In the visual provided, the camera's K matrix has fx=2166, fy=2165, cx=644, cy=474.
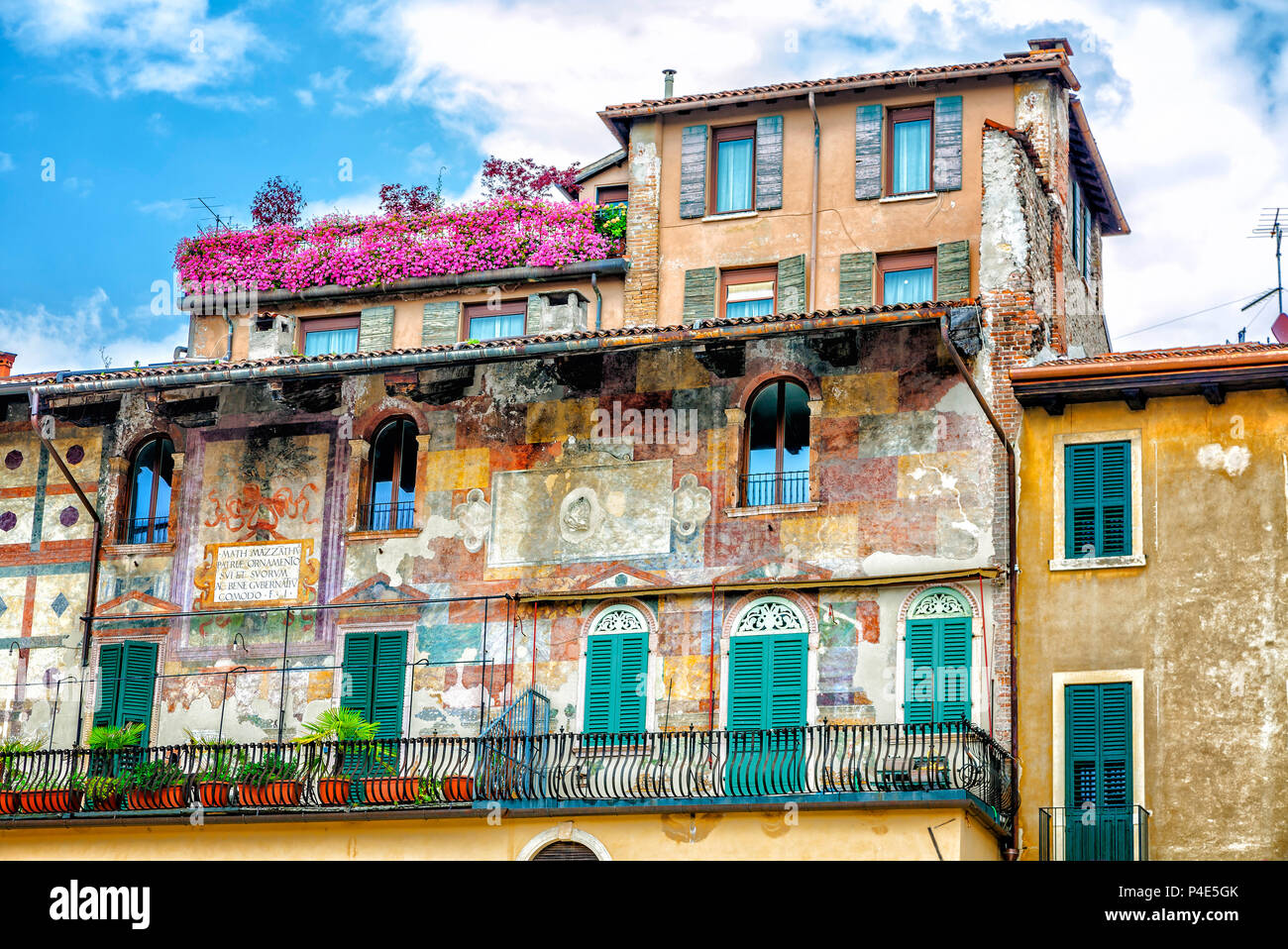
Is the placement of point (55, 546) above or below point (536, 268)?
below

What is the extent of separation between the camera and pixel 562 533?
85.4 ft

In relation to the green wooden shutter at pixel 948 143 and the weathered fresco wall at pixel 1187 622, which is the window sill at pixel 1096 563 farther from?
the green wooden shutter at pixel 948 143

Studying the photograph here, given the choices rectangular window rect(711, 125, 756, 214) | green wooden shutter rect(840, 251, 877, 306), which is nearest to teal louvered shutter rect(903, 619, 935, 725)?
green wooden shutter rect(840, 251, 877, 306)

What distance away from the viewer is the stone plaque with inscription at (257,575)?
26.9 metres

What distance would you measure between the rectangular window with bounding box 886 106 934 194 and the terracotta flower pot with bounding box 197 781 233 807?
37.6 feet

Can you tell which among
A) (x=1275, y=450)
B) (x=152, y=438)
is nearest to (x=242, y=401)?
(x=152, y=438)

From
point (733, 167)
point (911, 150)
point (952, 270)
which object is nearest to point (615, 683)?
point (952, 270)

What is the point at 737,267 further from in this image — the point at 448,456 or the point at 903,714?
the point at 903,714

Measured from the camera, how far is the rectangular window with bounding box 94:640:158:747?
26984 millimetres

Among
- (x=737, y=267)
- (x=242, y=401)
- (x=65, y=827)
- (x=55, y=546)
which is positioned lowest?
(x=65, y=827)

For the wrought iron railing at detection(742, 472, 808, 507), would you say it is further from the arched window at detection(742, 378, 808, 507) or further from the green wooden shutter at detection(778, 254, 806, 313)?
the green wooden shutter at detection(778, 254, 806, 313)

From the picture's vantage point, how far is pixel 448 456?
26859 mm

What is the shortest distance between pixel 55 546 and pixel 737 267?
A: 966 cm

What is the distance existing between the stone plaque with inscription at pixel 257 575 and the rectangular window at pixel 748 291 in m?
6.46
